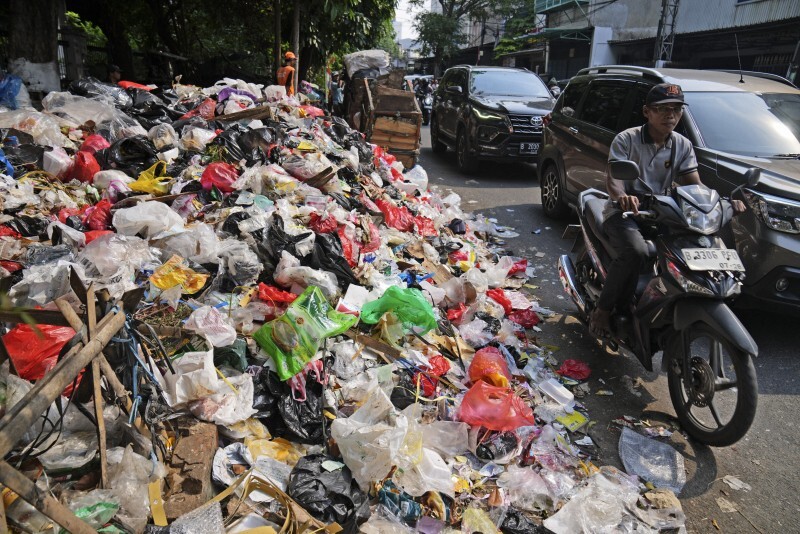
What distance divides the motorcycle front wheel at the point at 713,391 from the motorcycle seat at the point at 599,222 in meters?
0.66

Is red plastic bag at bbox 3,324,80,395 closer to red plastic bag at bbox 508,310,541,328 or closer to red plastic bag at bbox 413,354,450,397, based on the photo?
red plastic bag at bbox 413,354,450,397

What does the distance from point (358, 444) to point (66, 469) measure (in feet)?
3.99

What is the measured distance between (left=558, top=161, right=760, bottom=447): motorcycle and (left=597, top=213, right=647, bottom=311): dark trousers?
2.6 inches

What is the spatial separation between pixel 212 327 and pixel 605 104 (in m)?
5.02

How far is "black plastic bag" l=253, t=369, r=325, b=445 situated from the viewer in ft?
9.59

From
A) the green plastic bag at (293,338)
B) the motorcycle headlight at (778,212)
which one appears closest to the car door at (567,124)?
the motorcycle headlight at (778,212)

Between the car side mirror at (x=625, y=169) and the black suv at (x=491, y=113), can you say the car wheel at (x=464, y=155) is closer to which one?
the black suv at (x=491, y=113)

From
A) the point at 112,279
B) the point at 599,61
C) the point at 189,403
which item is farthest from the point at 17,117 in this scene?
the point at 599,61

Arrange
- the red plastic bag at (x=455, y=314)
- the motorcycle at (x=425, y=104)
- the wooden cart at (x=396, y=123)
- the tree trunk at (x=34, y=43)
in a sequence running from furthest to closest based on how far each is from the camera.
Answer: the motorcycle at (x=425, y=104)
the wooden cart at (x=396, y=123)
the tree trunk at (x=34, y=43)
the red plastic bag at (x=455, y=314)

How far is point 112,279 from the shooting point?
364cm

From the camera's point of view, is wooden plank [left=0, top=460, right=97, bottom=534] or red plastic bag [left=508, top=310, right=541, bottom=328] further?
red plastic bag [left=508, top=310, right=541, bottom=328]

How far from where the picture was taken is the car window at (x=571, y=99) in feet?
22.3

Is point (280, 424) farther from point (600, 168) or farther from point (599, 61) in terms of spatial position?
point (599, 61)

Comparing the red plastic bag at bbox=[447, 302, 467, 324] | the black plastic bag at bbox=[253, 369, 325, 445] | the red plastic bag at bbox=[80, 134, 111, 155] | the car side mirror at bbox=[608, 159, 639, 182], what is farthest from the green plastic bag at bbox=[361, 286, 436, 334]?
the red plastic bag at bbox=[80, 134, 111, 155]
